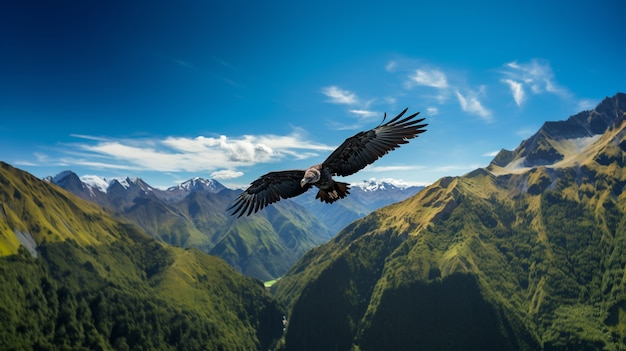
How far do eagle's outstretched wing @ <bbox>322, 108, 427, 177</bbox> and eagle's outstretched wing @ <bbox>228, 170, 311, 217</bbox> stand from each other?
142cm

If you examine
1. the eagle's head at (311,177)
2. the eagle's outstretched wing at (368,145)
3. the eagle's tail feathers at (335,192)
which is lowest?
the eagle's tail feathers at (335,192)

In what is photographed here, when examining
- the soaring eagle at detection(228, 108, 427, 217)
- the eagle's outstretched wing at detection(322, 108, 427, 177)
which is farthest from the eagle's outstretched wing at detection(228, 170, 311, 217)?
the eagle's outstretched wing at detection(322, 108, 427, 177)

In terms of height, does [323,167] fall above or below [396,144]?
below

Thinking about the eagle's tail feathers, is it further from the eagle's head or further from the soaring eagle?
the eagle's head

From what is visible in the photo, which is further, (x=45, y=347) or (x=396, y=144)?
(x=45, y=347)

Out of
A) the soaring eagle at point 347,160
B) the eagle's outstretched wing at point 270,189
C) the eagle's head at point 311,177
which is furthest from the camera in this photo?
the eagle's outstretched wing at point 270,189

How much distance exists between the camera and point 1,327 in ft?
619

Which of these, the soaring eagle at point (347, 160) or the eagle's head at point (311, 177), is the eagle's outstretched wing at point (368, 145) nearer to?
the soaring eagle at point (347, 160)

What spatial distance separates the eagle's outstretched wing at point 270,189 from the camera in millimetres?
12523

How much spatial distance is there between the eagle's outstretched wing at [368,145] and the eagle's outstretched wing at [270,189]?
1.42m

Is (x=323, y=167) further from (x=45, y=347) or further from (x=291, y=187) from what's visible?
(x=45, y=347)

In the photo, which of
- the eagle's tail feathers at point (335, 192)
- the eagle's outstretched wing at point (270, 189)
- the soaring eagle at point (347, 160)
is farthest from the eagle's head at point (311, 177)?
the eagle's outstretched wing at point (270, 189)

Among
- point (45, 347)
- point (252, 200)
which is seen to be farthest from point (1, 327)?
point (252, 200)

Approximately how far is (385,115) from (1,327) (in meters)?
261
